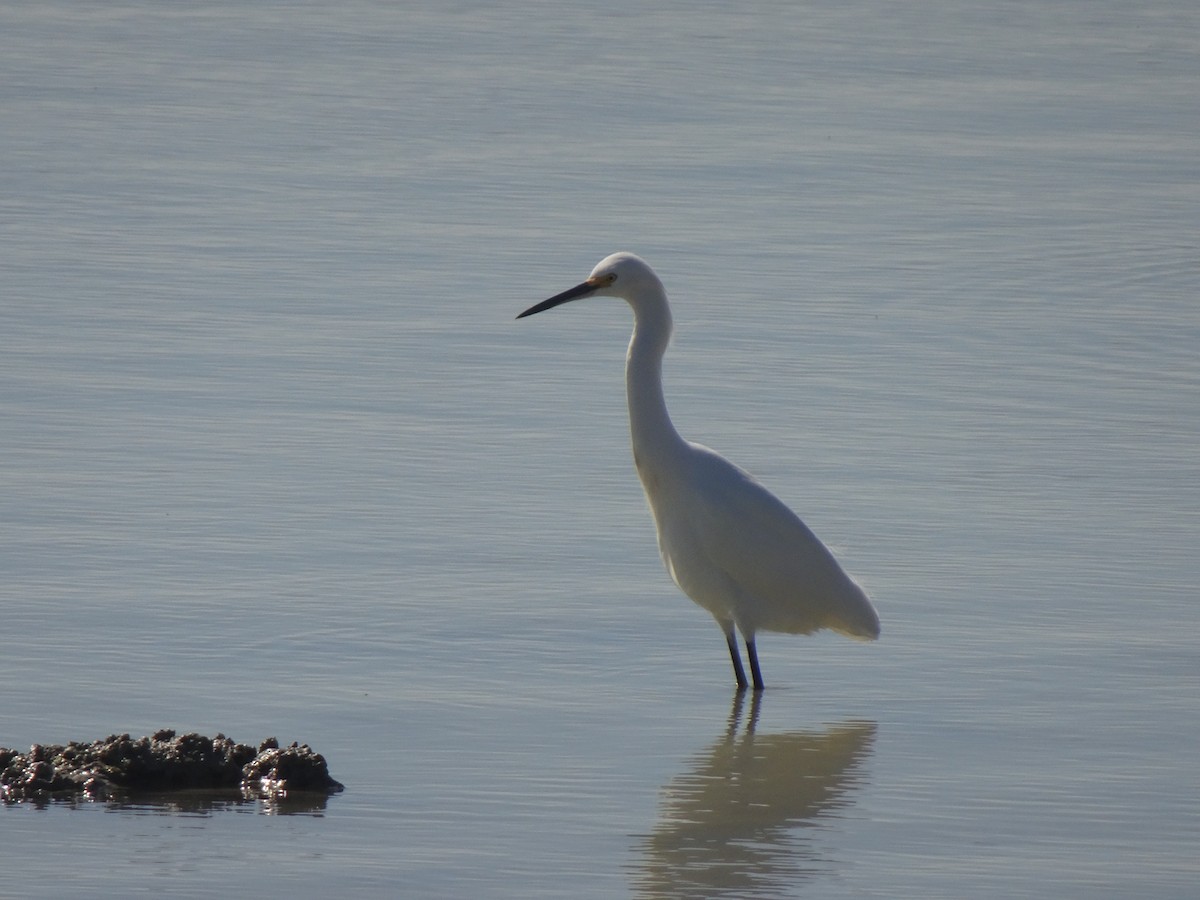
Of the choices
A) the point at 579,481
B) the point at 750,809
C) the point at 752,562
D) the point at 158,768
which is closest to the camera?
the point at 158,768

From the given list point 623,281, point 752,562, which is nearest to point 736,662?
point 752,562

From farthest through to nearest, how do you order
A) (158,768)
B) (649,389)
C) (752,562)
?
(649,389) < (752,562) < (158,768)

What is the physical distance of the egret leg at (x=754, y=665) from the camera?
6.23 metres

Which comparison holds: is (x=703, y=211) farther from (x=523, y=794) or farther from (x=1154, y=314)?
(x=523, y=794)

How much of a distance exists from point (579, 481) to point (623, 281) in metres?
1.61

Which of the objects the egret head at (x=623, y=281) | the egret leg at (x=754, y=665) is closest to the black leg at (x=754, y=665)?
the egret leg at (x=754, y=665)

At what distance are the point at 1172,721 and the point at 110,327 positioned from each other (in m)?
5.84

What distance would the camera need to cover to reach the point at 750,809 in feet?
17.1

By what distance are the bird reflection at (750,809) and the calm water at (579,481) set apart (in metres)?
0.02

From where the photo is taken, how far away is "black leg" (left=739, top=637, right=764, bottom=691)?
6227mm

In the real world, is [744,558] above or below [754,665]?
above

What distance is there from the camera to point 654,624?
6.69m

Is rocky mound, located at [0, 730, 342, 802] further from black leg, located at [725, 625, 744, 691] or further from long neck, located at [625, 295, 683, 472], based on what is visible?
long neck, located at [625, 295, 683, 472]

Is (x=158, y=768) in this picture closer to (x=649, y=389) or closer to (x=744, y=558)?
(x=744, y=558)
